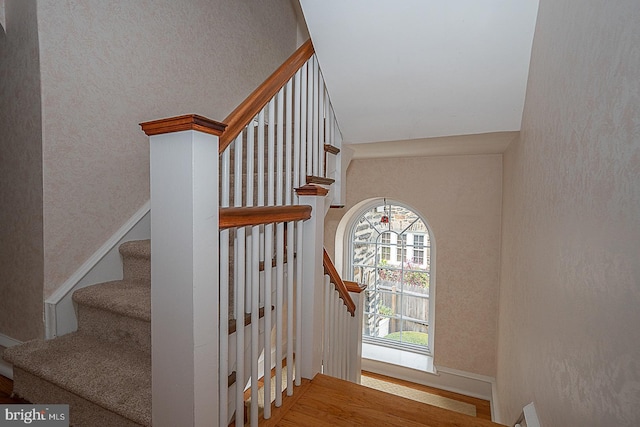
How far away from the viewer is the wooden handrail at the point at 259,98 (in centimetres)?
128

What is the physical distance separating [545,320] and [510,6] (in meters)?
1.48

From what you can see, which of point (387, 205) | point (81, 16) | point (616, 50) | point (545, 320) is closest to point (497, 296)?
point (387, 205)

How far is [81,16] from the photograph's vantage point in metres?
1.84

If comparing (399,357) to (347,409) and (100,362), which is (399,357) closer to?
(347,409)

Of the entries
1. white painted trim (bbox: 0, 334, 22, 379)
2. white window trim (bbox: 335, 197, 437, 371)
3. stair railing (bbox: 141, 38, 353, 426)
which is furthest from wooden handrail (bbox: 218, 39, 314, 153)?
white window trim (bbox: 335, 197, 437, 371)

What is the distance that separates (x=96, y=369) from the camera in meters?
1.41

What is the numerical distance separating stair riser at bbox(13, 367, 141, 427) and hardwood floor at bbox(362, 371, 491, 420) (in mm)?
3153

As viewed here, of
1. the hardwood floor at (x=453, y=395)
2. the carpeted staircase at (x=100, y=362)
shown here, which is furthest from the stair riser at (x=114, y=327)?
→ the hardwood floor at (x=453, y=395)

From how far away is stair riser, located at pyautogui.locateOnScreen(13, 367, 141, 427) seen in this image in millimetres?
1257

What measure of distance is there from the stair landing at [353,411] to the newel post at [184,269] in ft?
1.59

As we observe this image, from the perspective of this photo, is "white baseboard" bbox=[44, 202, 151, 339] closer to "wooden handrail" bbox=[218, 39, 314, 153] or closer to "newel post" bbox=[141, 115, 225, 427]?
"newel post" bbox=[141, 115, 225, 427]

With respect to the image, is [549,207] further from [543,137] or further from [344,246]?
[344,246]

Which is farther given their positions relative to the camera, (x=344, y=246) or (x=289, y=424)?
(x=344, y=246)

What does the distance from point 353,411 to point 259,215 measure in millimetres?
978
